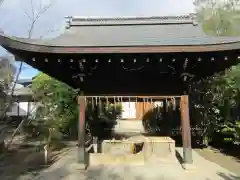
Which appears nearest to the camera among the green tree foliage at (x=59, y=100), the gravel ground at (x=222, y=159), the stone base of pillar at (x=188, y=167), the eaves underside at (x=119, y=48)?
the eaves underside at (x=119, y=48)

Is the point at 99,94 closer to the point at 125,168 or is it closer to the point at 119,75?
the point at 119,75

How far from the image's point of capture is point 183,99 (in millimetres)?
8000

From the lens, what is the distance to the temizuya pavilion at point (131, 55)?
673cm

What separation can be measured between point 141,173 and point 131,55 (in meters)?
2.77

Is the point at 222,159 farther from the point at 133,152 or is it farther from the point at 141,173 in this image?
the point at 141,173

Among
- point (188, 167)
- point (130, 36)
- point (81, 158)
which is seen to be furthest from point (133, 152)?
point (130, 36)

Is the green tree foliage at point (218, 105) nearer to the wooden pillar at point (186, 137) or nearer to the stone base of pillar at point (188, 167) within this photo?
the wooden pillar at point (186, 137)

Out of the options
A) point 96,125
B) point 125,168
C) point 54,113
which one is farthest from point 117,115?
point 125,168

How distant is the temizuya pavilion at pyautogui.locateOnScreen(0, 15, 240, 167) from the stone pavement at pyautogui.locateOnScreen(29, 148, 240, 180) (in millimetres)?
541

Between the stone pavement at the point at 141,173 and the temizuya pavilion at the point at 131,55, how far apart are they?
0.54 metres

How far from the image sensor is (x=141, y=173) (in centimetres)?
725

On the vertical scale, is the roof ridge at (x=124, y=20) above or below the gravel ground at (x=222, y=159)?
above

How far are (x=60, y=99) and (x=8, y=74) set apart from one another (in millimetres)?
5174

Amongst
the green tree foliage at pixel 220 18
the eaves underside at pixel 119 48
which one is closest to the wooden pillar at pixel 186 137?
the eaves underside at pixel 119 48
